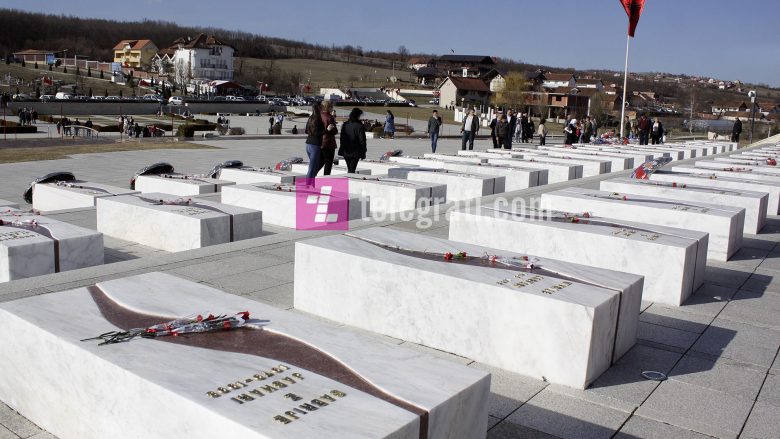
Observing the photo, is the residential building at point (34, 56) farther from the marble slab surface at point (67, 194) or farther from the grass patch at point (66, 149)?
the marble slab surface at point (67, 194)

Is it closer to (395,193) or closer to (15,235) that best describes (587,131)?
(395,193)

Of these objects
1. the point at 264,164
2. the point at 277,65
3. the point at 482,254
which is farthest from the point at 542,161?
the point at 277,65

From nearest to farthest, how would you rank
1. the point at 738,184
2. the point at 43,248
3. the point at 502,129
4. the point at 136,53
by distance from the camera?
the point at 43,248, the point at 738,184, the point at 502,129, the point at 136,53

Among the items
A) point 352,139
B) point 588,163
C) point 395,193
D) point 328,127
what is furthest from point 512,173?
point 328,127

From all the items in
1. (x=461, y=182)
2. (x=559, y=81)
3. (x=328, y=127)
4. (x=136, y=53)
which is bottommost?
(x=461, y=182)

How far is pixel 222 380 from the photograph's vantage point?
3.38m

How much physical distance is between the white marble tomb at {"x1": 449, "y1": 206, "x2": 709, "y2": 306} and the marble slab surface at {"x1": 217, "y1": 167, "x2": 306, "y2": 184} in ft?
19.5

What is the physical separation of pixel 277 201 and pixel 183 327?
6.66m

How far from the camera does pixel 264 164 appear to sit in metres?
22.9

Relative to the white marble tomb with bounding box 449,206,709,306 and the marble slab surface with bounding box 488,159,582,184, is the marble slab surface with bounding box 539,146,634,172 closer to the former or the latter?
the marble slab surface with bounding box 488,159,582,184

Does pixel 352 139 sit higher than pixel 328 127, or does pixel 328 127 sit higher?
pixel 328 127

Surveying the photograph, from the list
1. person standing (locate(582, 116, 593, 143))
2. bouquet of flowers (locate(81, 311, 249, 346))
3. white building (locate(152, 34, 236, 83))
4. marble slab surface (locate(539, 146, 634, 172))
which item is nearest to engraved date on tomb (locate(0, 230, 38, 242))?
bouquet of flowers (locate(81, 311, 249, 346))

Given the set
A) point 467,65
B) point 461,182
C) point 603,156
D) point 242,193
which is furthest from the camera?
point 467,65

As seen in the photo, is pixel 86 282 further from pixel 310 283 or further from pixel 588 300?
pixel 588 300
